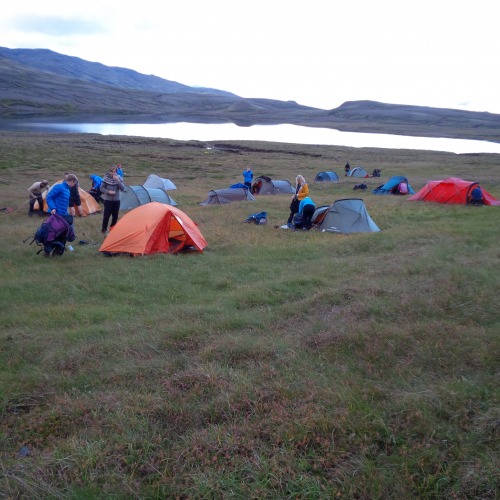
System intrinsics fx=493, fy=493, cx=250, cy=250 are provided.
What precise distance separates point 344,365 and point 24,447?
9.61 feet

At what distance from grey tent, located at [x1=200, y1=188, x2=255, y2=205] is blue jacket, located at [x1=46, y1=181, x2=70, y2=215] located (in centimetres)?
928

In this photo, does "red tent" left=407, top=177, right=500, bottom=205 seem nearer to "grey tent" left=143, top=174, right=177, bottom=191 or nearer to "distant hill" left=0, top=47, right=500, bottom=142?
"grey tent" left=143, top=174, right=177, bottom=191

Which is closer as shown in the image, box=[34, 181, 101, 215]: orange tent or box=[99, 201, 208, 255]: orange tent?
box=[99, 201, 208, 255]: orange tent

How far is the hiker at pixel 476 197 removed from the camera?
18.2 meters

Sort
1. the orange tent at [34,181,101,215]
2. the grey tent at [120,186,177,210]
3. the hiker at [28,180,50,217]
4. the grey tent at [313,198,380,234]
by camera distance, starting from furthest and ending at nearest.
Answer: the grey tent at [120,186,177,210] < the orange tent at [34,181,101,215] < the hiker at [28,180,50,217] < the grey tent at [313,198,380,234]

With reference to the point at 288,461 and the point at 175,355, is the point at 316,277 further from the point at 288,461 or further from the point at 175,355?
the point at 288,461

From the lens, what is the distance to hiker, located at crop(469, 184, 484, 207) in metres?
18.2

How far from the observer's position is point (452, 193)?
62.1 ft

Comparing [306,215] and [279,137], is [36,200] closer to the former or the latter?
[306,215]

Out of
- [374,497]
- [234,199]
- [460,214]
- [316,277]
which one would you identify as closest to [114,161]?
[234,199]

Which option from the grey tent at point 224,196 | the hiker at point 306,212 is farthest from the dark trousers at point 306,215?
the grey tent at point 224,196

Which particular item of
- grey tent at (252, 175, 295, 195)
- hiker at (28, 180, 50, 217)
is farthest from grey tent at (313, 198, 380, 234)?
grey tent at (252, 175, 295, 195)

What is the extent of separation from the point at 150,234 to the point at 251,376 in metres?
6.97

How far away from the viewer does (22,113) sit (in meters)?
117
